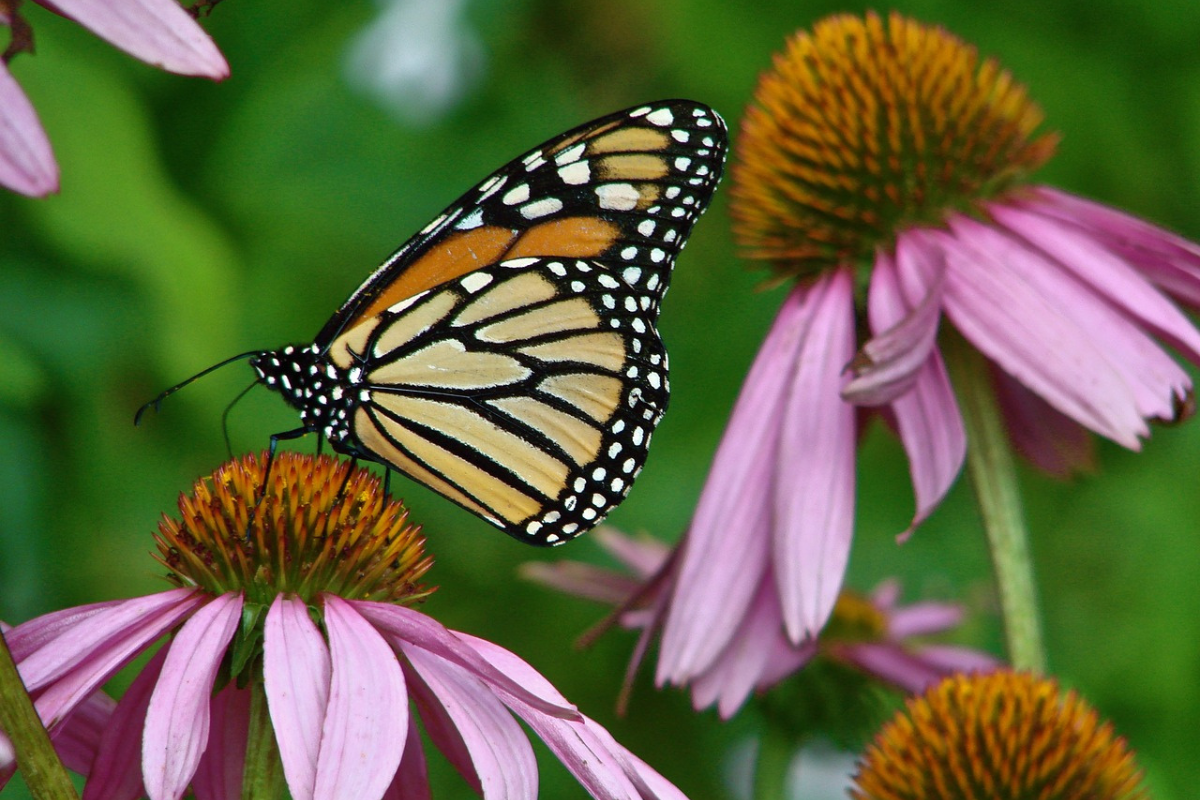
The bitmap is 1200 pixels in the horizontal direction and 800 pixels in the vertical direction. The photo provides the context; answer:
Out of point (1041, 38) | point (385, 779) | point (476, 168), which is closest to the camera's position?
point (385, 779)

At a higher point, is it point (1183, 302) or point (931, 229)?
point (931, 229)

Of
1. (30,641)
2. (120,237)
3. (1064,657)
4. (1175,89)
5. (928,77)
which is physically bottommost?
(1064,657)

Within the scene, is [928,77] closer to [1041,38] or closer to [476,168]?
[476,168]

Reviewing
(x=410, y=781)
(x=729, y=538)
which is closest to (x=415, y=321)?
(x=729, y=538)

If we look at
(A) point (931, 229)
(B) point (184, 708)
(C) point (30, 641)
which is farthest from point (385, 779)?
(A) point (931, 229)

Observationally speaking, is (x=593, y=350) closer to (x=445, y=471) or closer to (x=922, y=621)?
(x=445, y=471)

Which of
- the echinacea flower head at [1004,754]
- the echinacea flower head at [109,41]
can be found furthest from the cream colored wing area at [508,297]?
the echinacea flower head at [109,41]

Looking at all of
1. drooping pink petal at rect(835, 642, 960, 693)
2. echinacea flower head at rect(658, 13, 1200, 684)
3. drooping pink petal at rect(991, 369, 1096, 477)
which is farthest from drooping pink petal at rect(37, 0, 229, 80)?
drooping pink petal at rect(835, 642, 960, 693)

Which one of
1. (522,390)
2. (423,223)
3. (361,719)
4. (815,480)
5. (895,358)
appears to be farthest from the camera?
(423,223)
